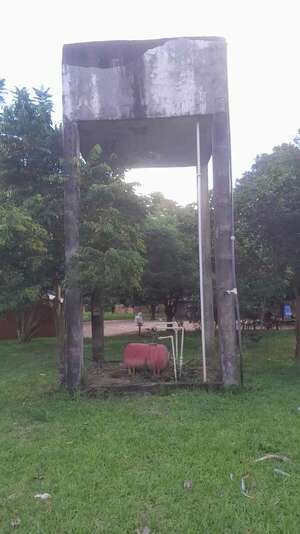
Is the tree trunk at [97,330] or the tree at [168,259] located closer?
the tree trunk at [97,330]

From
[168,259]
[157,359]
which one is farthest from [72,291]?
[168,259]

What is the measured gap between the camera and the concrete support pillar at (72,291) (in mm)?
7008

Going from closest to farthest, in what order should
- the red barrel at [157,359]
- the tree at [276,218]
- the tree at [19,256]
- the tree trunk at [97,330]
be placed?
1. the tree at [19,256]
2. the red barrel at [157,359]
3. the tree at [276,218]
4. the tree trunk at [97,330]

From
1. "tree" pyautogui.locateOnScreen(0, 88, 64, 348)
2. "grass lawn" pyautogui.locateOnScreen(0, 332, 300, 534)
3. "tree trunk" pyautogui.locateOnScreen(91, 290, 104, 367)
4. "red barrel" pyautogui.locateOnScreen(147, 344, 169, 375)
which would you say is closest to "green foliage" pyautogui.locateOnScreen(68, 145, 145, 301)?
"tree" pyautogui.locateOnScreen(0, 88, 64, 348)

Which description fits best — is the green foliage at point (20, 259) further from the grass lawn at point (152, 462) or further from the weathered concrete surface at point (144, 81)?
the weathered concrete surface at point (144, 81)

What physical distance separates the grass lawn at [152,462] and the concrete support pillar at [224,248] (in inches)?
24.1

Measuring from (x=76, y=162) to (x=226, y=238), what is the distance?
2.56 meters

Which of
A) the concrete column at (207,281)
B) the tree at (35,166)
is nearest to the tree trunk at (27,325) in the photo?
the concrete column at (207,281)

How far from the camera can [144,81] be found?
7133mm

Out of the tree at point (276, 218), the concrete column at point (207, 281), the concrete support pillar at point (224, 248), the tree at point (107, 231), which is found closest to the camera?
the tree at point (107, 231)

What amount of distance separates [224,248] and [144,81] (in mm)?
2845

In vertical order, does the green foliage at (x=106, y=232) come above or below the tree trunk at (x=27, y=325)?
above

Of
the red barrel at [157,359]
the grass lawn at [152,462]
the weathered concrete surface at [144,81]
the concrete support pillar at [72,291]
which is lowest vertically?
the grass lawn at [152,462]

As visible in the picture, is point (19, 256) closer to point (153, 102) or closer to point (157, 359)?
point (157, 359)
